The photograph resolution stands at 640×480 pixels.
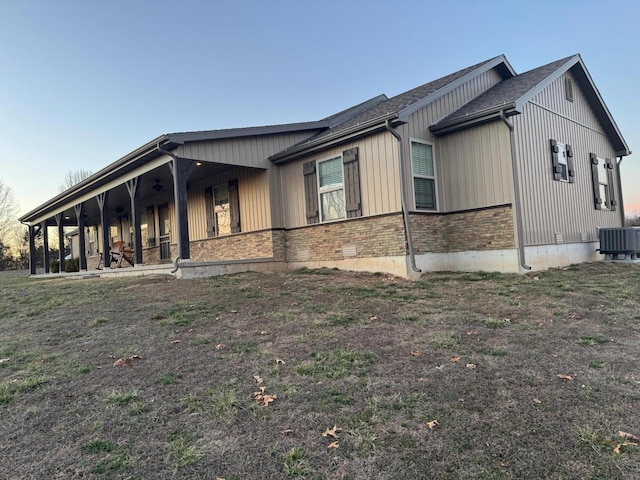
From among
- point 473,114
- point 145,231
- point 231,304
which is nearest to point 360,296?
point 231,304

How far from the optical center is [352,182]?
30.7 feet

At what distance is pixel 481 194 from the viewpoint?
347 inches

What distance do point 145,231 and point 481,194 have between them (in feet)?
45.0

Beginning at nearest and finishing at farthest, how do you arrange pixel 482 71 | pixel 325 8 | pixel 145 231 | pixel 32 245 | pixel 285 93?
1. pixel 482 71
2. pixel 325 8
3. pixel 145 231
4. pixel 32 245
5. pixel 285 93

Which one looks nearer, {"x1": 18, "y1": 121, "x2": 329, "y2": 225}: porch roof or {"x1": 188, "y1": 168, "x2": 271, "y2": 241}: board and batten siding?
{"x1": 18, "y1": 121, "x2": 329, "y2": 225}: porch roof

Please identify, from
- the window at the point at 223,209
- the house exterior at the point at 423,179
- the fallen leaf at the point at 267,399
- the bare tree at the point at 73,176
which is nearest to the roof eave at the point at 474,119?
the house exterior at the point at 423,179

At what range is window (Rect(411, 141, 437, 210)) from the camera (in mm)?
8859

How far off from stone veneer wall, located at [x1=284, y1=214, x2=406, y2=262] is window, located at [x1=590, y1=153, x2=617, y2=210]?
6.82 meters

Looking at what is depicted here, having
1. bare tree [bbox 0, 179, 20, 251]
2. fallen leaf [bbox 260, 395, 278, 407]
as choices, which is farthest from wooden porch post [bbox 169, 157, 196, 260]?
bare tree [bbox 0, 179, 20, 251]

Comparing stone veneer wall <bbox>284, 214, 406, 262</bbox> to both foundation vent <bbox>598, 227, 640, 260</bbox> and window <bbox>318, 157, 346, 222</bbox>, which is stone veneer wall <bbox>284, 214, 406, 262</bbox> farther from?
foundation vent <bbox>598, 227, 640, 260</bbox>

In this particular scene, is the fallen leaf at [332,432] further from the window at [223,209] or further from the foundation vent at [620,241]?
the foundation vent at [620,241]

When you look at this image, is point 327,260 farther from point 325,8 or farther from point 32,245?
point 32,245

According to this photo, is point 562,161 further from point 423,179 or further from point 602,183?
point 423,179

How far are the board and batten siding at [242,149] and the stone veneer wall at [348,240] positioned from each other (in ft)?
7.10
